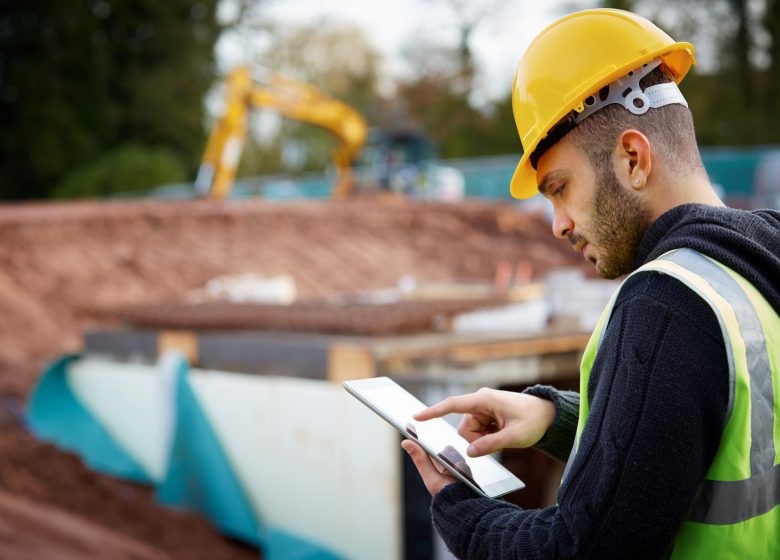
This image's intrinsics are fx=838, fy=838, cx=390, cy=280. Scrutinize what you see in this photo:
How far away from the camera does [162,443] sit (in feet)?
19.5

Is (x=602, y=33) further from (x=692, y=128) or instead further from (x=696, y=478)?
(x=696, y=478)

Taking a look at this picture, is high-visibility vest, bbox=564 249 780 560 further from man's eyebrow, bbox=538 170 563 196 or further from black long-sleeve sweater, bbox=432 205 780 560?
man's eyebrow, bbox=538 170 563 196

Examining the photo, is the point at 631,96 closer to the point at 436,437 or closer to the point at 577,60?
the point at 577,60

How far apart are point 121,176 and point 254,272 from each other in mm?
15454

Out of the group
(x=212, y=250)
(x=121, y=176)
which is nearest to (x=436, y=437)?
(x=212, y=250)

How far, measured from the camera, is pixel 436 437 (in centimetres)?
144

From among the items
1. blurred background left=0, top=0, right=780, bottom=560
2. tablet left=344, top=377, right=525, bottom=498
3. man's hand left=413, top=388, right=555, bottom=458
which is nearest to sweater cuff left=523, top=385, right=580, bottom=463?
man's hand left=413, top=388, right=555, bottom=458

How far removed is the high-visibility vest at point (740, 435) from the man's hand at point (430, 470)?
0.86 ft

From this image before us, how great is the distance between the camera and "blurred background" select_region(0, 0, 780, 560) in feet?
15.9

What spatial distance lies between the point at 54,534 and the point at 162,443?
1241 millimetres

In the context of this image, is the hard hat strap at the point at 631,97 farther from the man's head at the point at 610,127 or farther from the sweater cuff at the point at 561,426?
the sweater cuff at the point at 561,426

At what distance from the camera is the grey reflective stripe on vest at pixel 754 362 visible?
3.68ft

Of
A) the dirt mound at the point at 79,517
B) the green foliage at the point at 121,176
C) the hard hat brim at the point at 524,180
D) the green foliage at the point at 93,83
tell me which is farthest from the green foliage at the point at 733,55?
the hard hat brim at the point at 524,180

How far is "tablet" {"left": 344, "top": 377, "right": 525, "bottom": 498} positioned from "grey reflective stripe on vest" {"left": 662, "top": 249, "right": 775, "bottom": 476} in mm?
409
